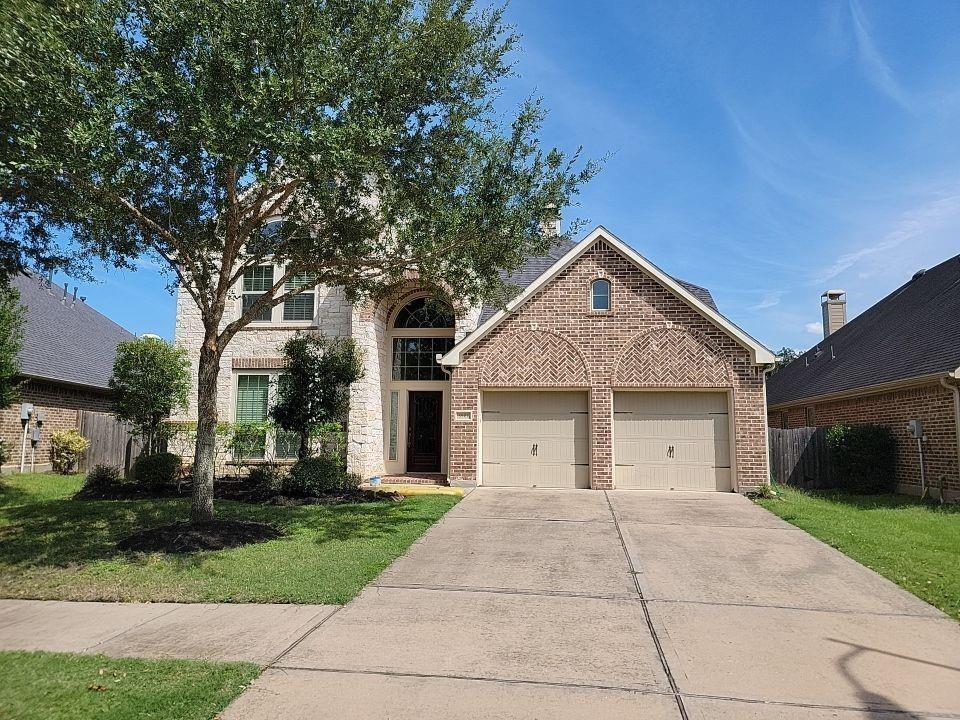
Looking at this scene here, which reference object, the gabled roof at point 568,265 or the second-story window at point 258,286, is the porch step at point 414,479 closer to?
the gabled roof at point 568,265

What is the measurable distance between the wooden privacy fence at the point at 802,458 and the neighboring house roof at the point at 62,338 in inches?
778

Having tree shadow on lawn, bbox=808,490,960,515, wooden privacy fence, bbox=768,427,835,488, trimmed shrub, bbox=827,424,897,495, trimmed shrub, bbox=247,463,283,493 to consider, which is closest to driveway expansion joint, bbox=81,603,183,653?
trimmed shrub, bbox=247,463,283,493

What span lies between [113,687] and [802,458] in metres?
15.9

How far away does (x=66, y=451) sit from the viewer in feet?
56.9

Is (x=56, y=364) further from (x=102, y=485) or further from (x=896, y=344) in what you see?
(x=896, y=344)

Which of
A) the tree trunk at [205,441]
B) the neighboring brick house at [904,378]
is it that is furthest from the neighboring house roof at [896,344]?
the tree trunk at [205,441]

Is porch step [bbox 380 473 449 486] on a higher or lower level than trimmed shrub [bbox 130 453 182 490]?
lower

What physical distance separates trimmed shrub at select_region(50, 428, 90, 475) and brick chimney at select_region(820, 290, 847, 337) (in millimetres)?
28171

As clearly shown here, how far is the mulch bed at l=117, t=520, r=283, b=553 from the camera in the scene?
819cm

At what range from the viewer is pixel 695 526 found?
33.1 feet

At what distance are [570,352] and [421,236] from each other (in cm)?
624

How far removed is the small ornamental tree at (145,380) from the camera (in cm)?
1395

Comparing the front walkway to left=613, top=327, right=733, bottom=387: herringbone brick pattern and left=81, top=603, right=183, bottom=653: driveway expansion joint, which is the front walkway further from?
left=613, top=327, right=733, bottom=387: herringbone brick pattern

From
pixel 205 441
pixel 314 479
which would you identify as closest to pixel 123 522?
pixel 205 441
